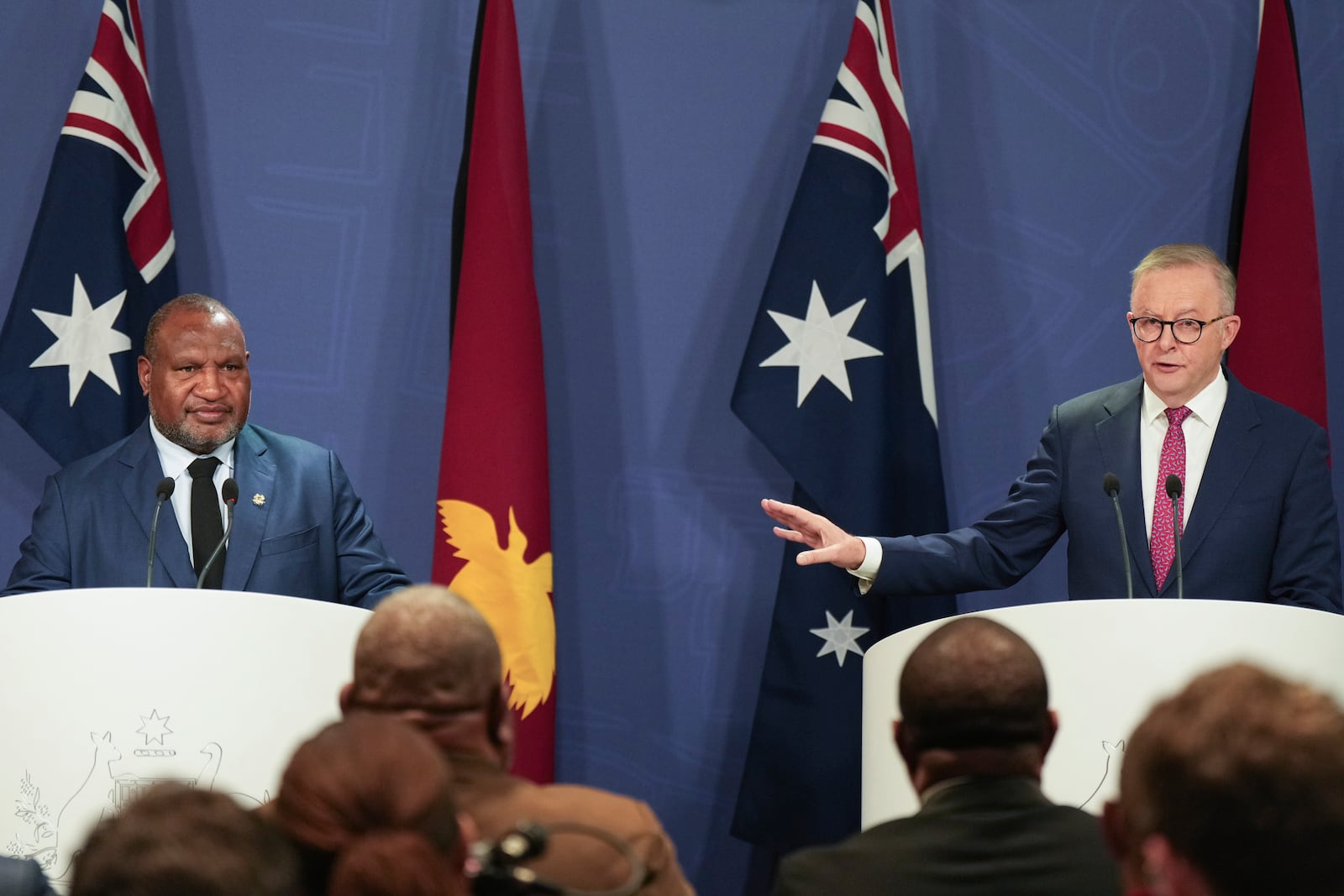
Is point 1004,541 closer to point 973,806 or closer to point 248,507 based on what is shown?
point 248,507

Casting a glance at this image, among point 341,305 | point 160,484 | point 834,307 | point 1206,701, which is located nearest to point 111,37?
point 341,305

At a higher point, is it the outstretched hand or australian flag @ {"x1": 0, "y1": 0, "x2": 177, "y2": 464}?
australian flag @ {"x1": 0, "y1": 0, "x2": 177, "y2": 464}

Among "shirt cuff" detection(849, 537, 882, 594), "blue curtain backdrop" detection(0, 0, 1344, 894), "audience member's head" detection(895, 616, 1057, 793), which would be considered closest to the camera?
"audience member's head" detection(895, 616, 1057, 793)

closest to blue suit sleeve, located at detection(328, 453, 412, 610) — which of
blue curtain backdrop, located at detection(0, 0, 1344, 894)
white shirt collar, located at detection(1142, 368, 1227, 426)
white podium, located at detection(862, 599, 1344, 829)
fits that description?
blue curtain backdrop, located at detection(0, 0, 1344, 894)

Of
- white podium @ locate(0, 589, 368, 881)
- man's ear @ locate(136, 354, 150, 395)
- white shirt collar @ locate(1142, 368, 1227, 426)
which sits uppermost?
white shirt collar @ locate(1142, 368, 1227, 426)

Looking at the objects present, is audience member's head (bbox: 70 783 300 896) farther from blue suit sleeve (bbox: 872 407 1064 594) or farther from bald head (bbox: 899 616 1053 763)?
blue suit sleeve (bbox: 872 407 1064 594)

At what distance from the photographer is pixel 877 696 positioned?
3.23 metres

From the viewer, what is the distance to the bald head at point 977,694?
197 cm

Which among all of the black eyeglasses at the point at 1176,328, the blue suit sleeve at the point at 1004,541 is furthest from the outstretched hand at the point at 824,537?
the black eyeglasses at the point at 1176,328

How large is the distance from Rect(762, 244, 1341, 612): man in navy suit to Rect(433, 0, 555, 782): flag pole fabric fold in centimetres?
100

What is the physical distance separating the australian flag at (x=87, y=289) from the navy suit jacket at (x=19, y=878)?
2.80 meters

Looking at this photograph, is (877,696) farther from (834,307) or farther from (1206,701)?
(1206,701)

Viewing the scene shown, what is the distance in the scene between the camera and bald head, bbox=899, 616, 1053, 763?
197 cm

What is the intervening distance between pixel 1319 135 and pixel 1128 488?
1.98m
